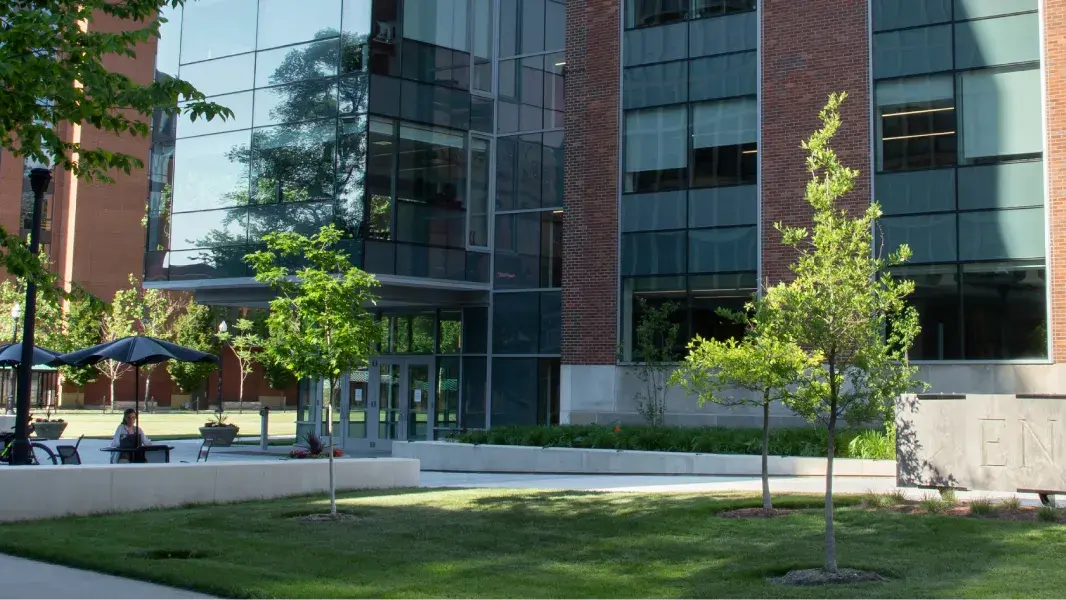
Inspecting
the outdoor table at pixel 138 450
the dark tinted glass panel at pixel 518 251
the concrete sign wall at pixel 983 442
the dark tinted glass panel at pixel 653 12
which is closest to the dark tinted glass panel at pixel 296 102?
the dark tinted glass panel at pixel 518 251

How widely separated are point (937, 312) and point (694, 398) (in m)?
5.63

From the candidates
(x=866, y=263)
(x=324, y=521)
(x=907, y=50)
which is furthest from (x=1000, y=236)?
(x=324, y=521)

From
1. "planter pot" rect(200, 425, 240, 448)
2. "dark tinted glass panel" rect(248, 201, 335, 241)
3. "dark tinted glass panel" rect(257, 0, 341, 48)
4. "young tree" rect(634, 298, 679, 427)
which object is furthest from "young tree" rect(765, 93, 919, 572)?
"planter pot" rect(200, 425, 240, 448)

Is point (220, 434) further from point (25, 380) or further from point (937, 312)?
point (937, 312)

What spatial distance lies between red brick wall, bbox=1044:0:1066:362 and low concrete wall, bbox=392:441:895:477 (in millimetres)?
5587

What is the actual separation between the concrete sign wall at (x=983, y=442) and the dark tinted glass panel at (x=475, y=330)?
→ 1695cm

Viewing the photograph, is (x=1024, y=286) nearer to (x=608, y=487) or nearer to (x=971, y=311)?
(x=971, y=311)

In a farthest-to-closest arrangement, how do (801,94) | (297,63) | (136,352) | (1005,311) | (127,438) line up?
(297,63), (801,94), (1005,311), (136,352), (127,438)

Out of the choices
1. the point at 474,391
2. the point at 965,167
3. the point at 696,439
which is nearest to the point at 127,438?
the point at 696,439

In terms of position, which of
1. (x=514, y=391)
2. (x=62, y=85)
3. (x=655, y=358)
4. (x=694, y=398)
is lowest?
(x=694, y=398)

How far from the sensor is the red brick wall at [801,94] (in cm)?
2423

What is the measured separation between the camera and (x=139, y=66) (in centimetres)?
6756

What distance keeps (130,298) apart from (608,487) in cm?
5063

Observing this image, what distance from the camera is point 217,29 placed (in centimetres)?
3067
